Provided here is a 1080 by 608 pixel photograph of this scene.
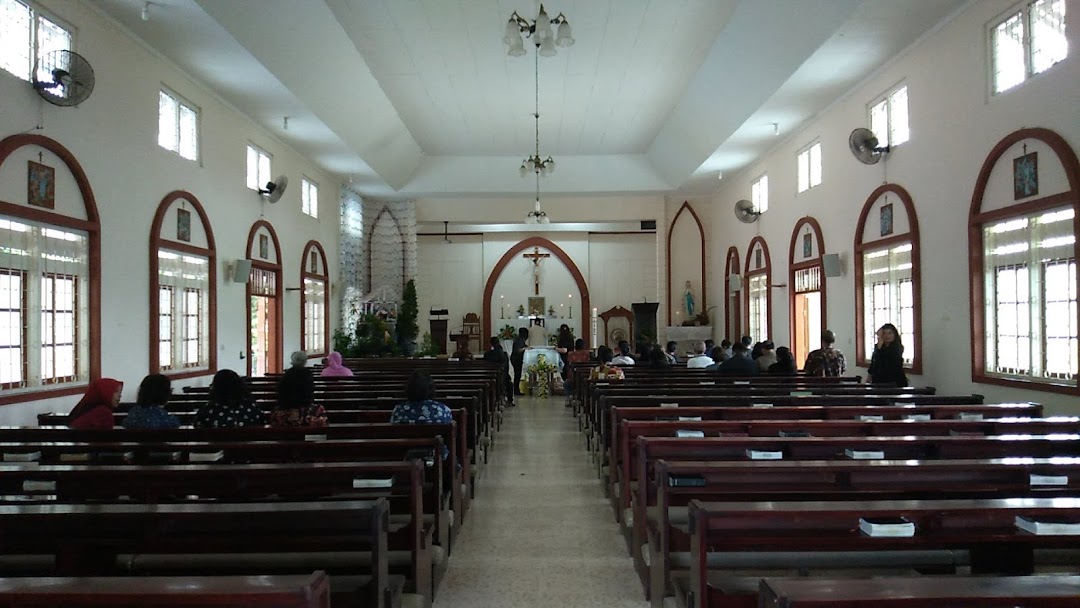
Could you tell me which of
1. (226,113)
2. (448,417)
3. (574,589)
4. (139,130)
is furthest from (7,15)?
(574,589)

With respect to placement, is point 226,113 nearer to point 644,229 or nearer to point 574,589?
point 574,589

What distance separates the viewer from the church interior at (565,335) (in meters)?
2.82

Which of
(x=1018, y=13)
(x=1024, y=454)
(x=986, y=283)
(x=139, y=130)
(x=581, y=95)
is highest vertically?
(x=581, y=95)

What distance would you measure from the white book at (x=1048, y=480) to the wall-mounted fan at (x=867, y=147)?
6.74m

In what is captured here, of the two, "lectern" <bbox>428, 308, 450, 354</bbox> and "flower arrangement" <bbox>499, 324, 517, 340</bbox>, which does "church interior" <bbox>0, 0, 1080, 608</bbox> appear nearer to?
"flower arrangement" <bbox>499, 324, 517, 340</bbox>

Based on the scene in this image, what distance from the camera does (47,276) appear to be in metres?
6.46

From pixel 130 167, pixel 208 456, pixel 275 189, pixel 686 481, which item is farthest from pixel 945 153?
pixel 275 189

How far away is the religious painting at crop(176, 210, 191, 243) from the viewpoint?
28.8 ft

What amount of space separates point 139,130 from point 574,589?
6783mm

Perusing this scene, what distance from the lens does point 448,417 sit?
4.75 meters

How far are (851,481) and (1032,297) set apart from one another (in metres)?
4.86

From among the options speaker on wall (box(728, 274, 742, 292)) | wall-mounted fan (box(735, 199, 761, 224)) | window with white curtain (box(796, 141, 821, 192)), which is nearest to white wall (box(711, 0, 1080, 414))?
window with white curtain (box(796, 141, 821, 192))

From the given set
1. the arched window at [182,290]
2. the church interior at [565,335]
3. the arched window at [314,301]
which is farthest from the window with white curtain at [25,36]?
the arched window at [314,301]

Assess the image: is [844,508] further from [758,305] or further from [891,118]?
[758,305]
